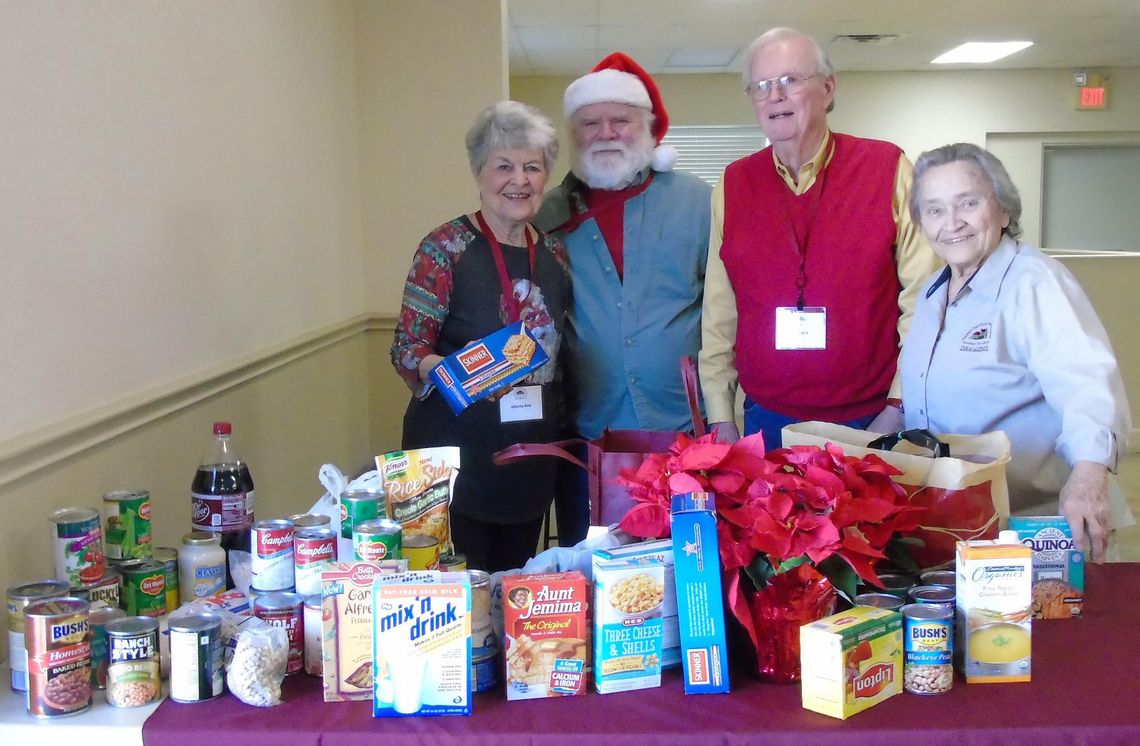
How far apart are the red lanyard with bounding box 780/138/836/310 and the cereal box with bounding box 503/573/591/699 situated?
49.6 inches

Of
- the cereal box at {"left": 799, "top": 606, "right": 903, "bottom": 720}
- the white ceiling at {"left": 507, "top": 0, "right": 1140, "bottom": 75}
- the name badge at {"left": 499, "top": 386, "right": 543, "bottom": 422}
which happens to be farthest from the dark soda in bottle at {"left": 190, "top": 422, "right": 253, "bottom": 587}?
the white ceiling at {"left": 507, "top": 0, "right": 1140, "bottom": 75}

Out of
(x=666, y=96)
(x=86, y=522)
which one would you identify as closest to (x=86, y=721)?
(x=86, y=522)

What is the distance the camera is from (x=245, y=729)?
104cm

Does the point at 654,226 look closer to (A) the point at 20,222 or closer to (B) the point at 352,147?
(A) the point at 20,222

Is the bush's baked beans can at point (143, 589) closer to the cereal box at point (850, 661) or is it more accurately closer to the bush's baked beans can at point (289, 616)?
the bush's baked beans can at point (289, 616)

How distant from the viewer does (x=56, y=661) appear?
42.2 inches

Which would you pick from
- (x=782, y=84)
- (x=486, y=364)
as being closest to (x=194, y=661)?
(x=486, y=364)

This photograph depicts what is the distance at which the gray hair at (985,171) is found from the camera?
170 centimetres

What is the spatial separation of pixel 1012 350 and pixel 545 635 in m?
1.05

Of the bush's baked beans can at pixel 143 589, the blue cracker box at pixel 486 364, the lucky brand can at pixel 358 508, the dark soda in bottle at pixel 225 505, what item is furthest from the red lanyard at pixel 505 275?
the bush's baked beans can at pixel 143 589

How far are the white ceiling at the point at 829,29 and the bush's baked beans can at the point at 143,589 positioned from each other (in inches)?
211

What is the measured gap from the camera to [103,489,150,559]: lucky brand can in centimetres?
141

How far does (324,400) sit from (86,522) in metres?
2.15

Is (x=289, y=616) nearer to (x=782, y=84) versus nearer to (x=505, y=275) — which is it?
(x=505, y=275)
